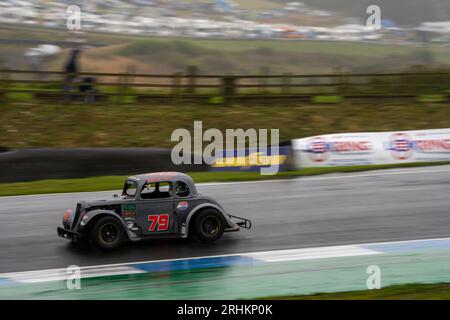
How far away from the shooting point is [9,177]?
16.1 meters

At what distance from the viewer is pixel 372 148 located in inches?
717

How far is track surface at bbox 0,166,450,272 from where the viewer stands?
9.98 m

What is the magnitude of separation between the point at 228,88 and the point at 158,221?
15.0 m

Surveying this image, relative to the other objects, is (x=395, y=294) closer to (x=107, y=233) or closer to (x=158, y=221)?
(x=158, y=221)

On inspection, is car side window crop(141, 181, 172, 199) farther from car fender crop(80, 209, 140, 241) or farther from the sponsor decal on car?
car fender crop(80, 209, 140, 241)

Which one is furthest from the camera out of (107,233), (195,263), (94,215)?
(107,233)

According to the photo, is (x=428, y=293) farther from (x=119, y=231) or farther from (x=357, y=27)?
(x=357, y=27)

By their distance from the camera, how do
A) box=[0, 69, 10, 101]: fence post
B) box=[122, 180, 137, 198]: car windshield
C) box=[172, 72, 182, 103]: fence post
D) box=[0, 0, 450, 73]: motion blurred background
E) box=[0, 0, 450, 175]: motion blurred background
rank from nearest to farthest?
box=[122, 180, 137, 198]: car windshield
box=[0, 0, 450, 175]: motion blurred background
box=[0, 69, 10, 101]: fence post
box=[172, 72, 182, 103]: fence post
box=[0, 0, 450, 73]: motion blurred background

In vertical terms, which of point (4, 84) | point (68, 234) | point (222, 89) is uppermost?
point (4, 84)

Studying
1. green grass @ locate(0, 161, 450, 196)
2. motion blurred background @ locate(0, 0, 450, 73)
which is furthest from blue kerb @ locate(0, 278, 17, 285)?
motion blurred background @ locate(0, 0, 450, 73)

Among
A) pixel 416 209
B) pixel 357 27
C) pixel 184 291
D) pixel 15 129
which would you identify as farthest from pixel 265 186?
pixel 357 27

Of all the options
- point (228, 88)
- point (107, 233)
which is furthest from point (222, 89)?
point (107, 233)

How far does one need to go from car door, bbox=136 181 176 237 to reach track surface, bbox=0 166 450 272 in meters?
0.31
